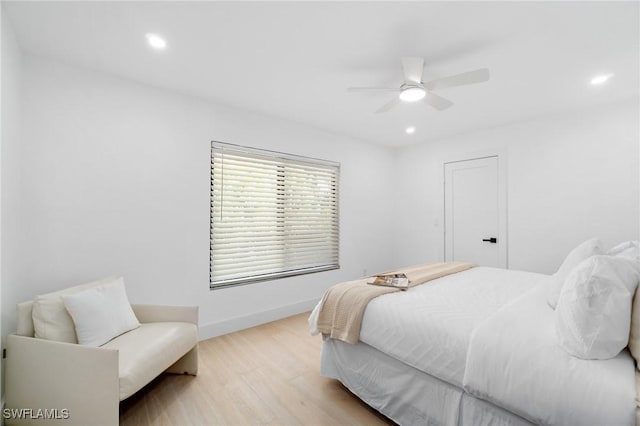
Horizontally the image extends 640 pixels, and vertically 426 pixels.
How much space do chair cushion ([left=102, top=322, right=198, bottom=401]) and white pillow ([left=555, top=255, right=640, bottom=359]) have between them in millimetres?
2167

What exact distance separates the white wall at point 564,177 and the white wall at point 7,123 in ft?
15.3

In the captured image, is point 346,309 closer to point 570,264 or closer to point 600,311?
point 600,311

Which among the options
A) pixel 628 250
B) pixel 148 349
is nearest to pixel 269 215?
pixel 148 349

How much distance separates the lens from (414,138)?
4352 mm

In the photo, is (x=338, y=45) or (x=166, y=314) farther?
(x=166, y=314)

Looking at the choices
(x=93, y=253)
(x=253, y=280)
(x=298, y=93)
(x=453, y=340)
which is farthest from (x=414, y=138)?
(x=93, y=253)

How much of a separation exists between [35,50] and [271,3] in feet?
6.12

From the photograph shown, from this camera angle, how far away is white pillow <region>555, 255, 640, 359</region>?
1.11 m

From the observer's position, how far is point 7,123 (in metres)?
1.72

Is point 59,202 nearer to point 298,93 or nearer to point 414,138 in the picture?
point 298,93

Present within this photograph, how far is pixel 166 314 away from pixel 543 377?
2.37 meters

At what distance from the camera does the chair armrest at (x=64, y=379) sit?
1456mm

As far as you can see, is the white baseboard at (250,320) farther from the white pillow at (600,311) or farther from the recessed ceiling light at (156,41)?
the white pillow at (600,311)

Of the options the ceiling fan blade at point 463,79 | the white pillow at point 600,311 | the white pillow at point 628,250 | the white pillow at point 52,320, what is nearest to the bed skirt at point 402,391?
the white pillow at point 600,311
